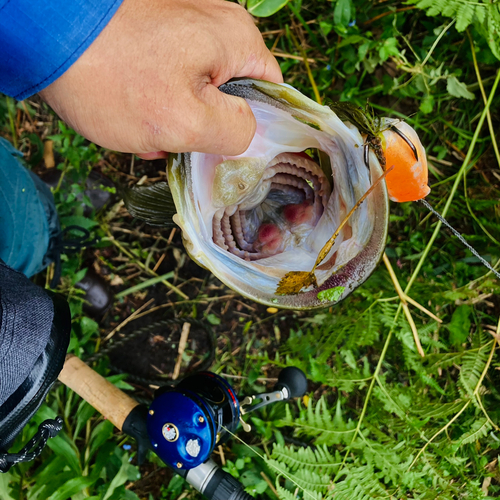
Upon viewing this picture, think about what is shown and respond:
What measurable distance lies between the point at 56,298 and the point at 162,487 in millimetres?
1263

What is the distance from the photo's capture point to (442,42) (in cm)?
210

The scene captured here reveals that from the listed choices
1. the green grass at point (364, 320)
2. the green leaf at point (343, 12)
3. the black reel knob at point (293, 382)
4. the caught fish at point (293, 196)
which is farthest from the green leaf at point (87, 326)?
the green leaf at point (343, 12)

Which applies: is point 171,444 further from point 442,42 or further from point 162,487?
point 442,42

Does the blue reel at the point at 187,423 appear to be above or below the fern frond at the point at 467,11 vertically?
below

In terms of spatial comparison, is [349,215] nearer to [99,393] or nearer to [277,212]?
[277,212]

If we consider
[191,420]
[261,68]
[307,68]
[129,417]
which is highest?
[261,68]

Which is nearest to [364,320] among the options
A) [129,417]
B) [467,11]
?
[129,417]

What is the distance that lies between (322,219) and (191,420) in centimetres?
93

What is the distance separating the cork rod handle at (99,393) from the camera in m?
1.79

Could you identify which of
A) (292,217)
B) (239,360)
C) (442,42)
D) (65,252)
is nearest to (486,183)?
(442,42)

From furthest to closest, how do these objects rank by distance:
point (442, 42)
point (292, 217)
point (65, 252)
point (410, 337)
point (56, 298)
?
point (65, 252) → point (442, 42) → point (410, 337) → point (56, 298) → point (292, 217)

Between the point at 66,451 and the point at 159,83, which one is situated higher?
the point at 159,83

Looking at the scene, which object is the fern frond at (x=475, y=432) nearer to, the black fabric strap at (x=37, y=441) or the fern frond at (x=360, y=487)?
the fern frond at (x=360, y=487)

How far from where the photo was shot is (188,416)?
1604 millimetres
